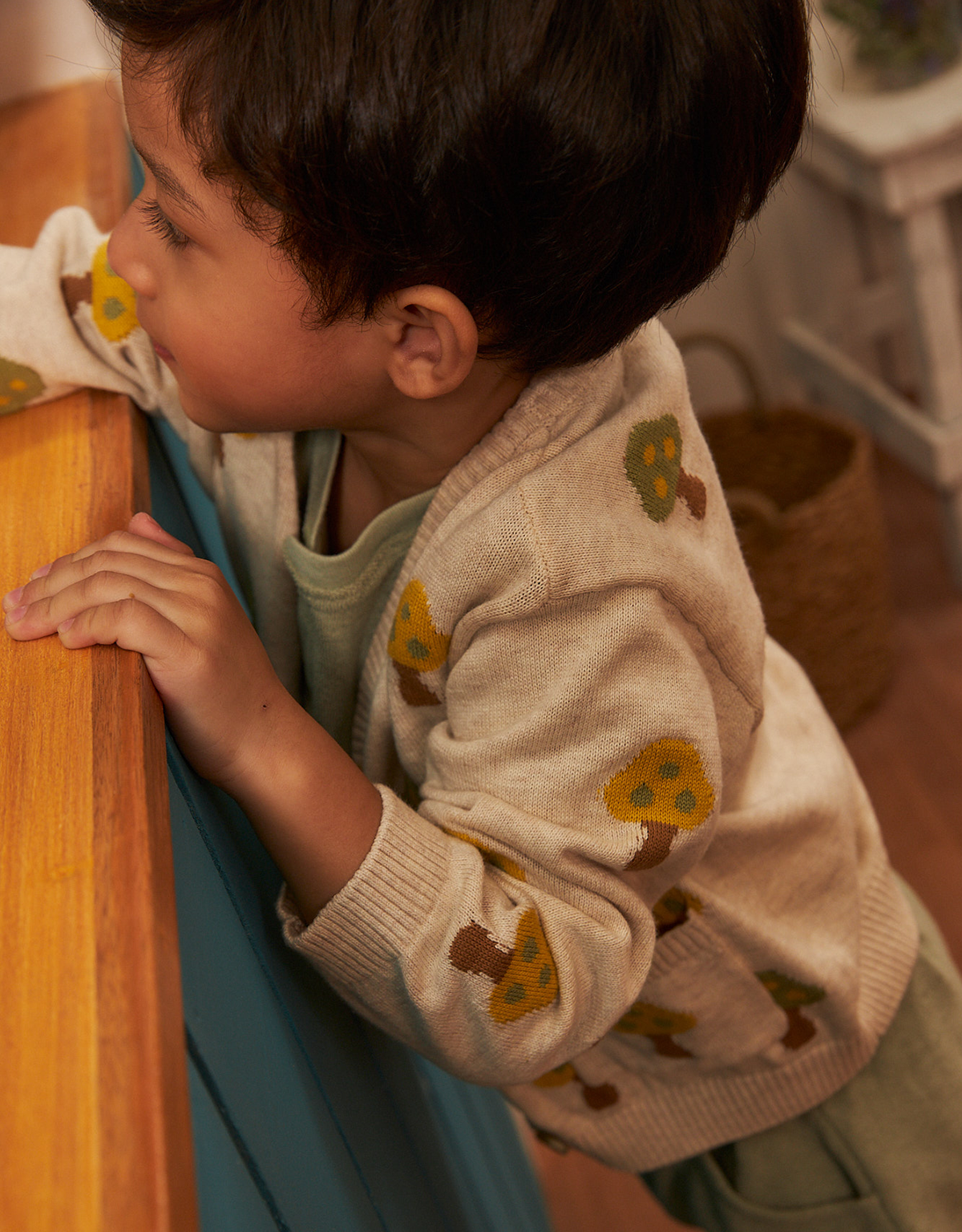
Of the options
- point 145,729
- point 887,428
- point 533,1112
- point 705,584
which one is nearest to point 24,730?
point 145,729

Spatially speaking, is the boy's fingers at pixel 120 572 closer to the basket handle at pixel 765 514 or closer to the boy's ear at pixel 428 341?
the boy's ear at pixel 428 341

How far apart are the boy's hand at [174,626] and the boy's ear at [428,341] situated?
0.48 feet

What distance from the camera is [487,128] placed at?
1.68 ft

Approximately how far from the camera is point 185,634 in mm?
537

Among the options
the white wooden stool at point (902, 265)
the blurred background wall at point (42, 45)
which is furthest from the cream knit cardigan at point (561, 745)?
the white wooden stool at point (902, 265)

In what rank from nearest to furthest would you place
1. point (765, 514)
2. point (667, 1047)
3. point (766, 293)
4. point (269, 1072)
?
point (269, 1072) → point (667, 1047) → point (765, 514) → point (766, 293)

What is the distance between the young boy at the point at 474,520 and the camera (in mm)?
520

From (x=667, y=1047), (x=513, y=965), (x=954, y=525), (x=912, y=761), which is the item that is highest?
(x=513, y=965)

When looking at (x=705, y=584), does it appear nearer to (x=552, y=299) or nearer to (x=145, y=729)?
(x=552, y=299)

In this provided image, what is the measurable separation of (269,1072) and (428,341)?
0.35 meters

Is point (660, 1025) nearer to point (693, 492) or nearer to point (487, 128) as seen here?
point (693, 492)

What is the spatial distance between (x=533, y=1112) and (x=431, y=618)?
412 millimetres

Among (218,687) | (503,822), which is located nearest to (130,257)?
(218,687)

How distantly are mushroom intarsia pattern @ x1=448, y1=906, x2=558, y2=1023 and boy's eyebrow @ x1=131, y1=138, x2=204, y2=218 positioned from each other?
1.19 ft
